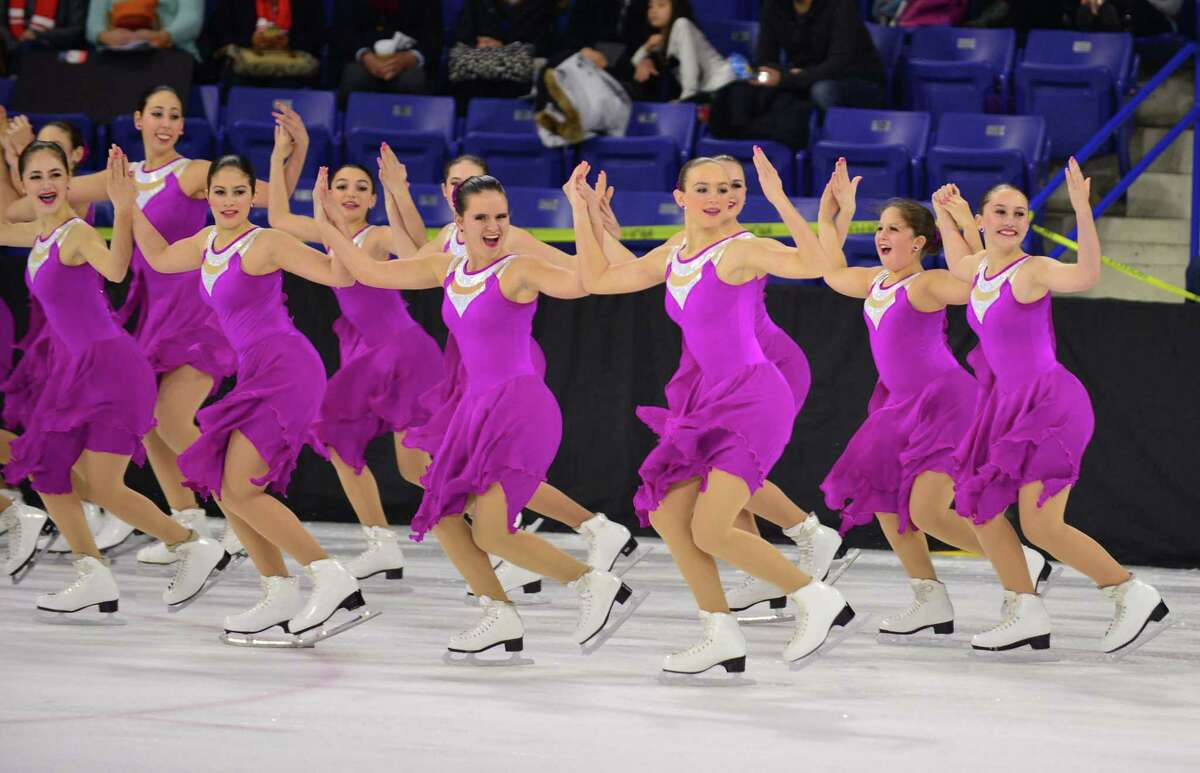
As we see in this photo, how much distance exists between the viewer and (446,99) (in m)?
10.4

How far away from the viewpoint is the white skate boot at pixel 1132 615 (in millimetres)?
5785

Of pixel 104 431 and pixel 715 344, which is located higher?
pixel 715 344

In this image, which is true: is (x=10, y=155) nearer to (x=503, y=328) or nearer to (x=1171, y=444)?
(x=503, y=328)

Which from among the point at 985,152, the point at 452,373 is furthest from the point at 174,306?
the point at 985,152

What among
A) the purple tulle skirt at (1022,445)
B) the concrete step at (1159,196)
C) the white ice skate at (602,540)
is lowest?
the white ice skate at (602,540)

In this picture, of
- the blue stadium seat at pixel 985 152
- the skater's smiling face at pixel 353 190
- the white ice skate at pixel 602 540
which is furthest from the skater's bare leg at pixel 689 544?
the blue stadium seat at pixel 985 152

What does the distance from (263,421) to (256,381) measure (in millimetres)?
153

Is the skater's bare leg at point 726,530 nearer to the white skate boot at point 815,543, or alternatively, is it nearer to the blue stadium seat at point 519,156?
the white skate boot at point 815,543

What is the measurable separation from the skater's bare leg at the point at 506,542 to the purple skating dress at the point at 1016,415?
1314 millimetres

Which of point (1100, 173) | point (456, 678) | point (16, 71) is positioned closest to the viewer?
point (456, 678)

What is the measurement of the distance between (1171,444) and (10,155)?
16.9ft

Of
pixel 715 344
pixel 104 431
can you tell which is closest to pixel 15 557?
pixel 104 431

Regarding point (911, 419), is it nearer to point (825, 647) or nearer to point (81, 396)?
point (825, 647)

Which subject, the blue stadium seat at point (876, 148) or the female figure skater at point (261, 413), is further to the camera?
the blue stadium seat at point (876, 148)
